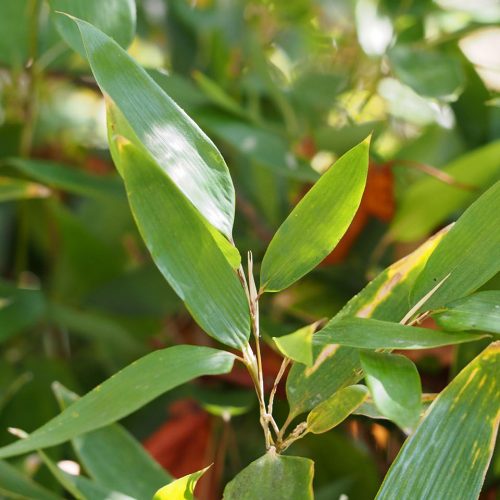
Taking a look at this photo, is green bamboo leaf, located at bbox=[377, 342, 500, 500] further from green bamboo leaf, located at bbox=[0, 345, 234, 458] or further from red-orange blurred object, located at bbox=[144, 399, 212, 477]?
red-orange blurred object, located at bbox=[144, 399, 212, 477]

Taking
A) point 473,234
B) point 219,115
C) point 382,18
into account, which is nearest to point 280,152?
point 219,115

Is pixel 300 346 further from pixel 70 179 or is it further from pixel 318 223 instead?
pixel 70 179

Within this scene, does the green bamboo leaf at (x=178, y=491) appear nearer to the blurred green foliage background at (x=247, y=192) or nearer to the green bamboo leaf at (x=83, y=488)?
the green bamboo leaf at (x=83, y=488)

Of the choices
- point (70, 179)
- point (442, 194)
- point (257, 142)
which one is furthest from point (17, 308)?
point (442, 194)

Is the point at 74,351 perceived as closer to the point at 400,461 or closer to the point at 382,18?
the point at 382,18

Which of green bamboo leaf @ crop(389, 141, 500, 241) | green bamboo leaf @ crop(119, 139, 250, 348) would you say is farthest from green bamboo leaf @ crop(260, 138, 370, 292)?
green bamboo leaf @ crop(389, 141, 500, 241)

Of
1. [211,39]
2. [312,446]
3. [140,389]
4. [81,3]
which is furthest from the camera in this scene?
[211,39]

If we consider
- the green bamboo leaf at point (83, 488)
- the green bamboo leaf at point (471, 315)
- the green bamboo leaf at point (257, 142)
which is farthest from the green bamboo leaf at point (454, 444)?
the green bamboo leaf at point (257, 142)
